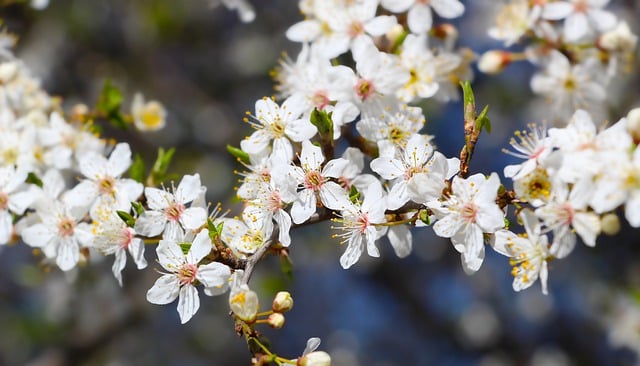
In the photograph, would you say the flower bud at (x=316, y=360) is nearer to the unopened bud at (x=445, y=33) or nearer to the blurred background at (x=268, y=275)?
the unopened bud at (x=445, y=33)

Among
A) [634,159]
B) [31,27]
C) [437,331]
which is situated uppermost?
[634,159]

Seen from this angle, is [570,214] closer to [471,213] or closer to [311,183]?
[471,213]

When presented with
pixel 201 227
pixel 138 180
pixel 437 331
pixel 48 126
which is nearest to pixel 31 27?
pixel 48 126

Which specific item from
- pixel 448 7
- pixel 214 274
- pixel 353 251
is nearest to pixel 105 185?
pixel 214 274

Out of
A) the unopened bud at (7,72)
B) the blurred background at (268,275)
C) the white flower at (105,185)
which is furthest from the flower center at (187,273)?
the blurred background at (268,275)

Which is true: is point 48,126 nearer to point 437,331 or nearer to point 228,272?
point 228,272

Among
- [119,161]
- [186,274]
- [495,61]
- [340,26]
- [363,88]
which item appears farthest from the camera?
[495,61]

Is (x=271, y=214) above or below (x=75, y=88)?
above
